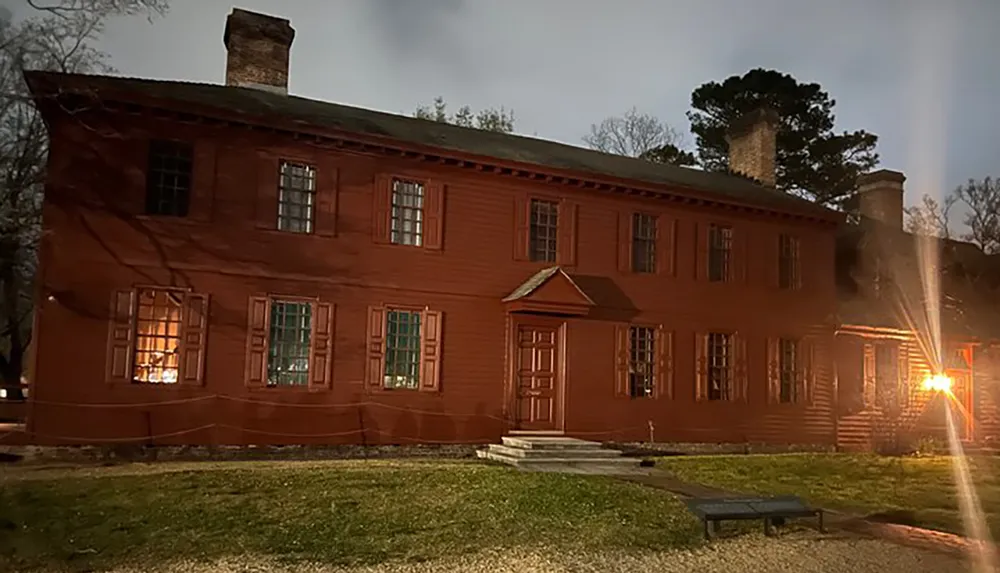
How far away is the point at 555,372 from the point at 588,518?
7655mm

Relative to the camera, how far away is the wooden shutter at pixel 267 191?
1543cm

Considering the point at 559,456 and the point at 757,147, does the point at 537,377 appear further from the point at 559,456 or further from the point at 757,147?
the point at 757,147

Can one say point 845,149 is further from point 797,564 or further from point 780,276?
point 797,564

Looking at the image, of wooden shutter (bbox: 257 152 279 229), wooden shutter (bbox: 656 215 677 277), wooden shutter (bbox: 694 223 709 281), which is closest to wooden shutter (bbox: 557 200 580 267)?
wooden shutter (bbox: 656 215 677 277)

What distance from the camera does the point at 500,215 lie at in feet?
57.7

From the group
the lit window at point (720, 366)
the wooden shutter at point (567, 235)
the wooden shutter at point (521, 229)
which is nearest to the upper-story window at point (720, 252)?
the lit window at point (720, 366)

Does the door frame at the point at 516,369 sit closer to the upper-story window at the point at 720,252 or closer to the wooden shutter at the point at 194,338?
the upper-story window at the point at 720,252

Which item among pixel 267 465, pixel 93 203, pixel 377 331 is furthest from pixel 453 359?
pixel 93 203

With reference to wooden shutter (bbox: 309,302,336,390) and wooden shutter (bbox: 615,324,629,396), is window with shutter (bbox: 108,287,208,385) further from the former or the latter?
wooden shutter (bbox: 615,324,629,396)

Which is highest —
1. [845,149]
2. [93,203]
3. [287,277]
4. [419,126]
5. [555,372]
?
[845,149]

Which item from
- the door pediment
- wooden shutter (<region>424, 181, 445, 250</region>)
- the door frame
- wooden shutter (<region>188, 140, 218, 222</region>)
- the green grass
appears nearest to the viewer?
the green grass

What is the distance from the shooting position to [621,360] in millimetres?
18469

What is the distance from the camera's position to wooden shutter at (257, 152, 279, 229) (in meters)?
15.4

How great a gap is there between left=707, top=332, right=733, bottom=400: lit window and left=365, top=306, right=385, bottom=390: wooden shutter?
7.79 m
